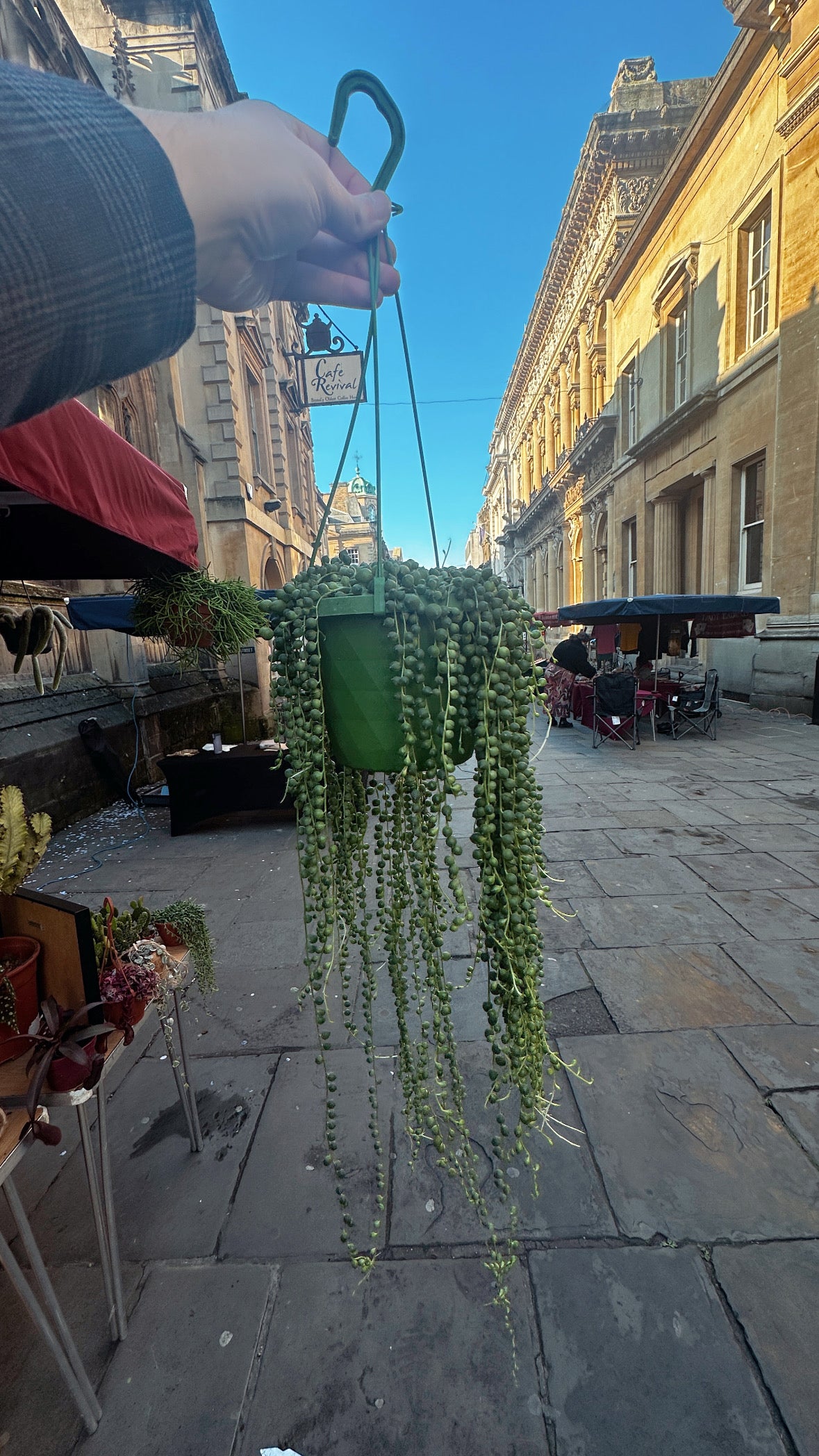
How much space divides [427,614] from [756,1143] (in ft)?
6.70

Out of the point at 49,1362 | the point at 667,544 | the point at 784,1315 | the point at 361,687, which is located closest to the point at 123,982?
the point at 49,1362

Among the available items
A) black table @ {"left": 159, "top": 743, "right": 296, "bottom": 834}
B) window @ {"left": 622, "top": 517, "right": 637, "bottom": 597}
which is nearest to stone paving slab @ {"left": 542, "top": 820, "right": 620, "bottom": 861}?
black table @ {"left": 159, "top": 743, "right": 296, "bottom": 834}

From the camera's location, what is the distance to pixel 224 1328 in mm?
1511

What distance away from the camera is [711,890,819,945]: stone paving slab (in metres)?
3.31

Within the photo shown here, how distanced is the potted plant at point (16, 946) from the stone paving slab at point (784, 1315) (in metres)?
1.85

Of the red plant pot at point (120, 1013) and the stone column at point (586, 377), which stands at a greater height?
the stone column at point (586, 377)

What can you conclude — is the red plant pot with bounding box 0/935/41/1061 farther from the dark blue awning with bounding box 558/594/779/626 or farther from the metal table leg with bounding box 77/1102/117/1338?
the dark blue awning with bounding box 558/594/779/626

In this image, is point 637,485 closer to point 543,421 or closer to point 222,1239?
point 543,421

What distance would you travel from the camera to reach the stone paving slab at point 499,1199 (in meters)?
1.73

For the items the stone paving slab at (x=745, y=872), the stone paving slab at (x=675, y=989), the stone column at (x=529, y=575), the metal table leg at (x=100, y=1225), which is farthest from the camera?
the stone column at (x=529, y=575)

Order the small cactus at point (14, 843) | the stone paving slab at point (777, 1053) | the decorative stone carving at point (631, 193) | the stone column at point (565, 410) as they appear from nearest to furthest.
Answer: the small cactus at point (14, 843)
the stone paving slab at point (777, 1053)
the decorative stone carving at point (631, 193)
the stone column at point (565, 410)

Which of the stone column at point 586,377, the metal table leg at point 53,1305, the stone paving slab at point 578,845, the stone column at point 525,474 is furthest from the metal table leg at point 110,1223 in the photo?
the stone column at point 525,474

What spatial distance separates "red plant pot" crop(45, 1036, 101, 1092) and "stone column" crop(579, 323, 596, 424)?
24111mm

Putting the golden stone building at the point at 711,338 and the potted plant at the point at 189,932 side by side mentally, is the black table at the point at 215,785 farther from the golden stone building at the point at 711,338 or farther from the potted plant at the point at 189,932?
the golden stone building at the point at 711,338
